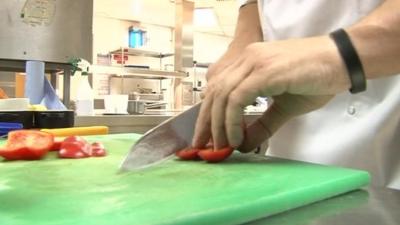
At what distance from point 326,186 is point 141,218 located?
0.84 feet

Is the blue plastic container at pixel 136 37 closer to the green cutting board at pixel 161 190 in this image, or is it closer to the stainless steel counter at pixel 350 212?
the green cutting board at pixel 161 190

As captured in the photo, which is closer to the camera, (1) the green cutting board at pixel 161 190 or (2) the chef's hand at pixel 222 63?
(1) the green cutting board at pixel 161 190

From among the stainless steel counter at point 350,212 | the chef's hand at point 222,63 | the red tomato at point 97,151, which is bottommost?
the stainless steel counter at point 350,212

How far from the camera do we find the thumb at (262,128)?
32.1 inches

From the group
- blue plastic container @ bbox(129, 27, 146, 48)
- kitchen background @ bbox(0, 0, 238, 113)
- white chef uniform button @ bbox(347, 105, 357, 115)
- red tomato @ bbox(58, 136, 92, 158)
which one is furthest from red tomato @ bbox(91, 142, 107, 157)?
blue plastic container @ bbox(129, 27, 146, 48)

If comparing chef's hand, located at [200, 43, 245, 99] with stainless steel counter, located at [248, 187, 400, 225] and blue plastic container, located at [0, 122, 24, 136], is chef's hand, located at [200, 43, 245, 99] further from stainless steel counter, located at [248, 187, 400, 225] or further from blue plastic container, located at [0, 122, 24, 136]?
blue plastic container, located at [0, 122, 24, 136]

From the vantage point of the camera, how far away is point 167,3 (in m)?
5.90

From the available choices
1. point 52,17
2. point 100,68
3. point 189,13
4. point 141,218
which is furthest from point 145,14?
point 141,218

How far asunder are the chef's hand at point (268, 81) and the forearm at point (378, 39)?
0.10ft

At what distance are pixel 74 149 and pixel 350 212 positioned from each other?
48cm

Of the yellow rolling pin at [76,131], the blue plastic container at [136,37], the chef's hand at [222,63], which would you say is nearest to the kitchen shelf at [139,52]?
the blue plastic container at [136,37]

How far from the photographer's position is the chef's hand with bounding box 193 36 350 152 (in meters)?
0.59

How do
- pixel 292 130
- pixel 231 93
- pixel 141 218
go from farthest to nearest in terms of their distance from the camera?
pixel 292 130
pixel 231 93
pixel 141 218

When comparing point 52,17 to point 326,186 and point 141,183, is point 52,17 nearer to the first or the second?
Result: point 141,183
